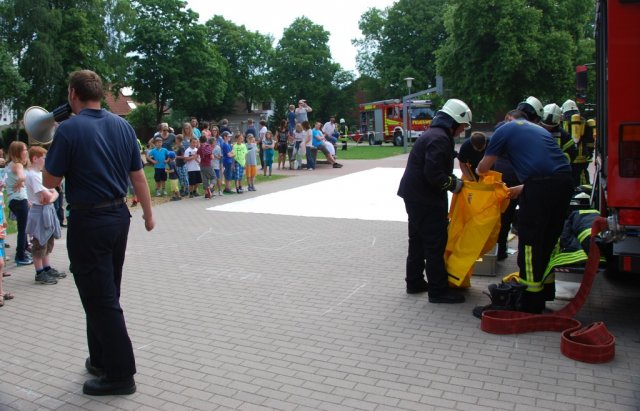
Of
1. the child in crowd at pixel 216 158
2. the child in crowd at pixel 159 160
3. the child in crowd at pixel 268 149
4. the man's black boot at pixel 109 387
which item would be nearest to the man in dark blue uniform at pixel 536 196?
the man's black boot at pixel 109 387

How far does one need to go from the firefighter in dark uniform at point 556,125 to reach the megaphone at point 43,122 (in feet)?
17.6

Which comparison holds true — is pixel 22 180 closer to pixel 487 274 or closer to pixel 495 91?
pixel 487 274

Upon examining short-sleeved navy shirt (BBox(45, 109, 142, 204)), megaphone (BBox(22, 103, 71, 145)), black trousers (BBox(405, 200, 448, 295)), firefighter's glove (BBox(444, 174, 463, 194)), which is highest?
megaphone (BBox(22, 103, 71, 145))

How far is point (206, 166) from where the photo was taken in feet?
49.8

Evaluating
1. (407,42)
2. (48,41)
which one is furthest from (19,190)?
(407,42)

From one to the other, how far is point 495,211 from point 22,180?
19.0ft

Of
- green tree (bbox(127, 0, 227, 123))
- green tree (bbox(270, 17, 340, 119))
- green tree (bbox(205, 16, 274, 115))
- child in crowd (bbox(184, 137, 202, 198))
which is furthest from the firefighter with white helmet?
green tree (bbox(270, 17, 340, 119))

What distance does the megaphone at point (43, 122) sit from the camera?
179 inches

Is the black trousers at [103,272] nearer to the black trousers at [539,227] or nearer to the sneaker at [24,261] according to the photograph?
the black trousers at [539,227]

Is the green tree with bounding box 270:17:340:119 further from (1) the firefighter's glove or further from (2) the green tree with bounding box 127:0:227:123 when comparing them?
(1) the firefighter's glove

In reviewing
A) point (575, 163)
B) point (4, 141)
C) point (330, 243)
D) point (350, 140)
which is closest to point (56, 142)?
point (330, 243)

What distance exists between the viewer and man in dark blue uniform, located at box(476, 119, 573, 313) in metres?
5.40

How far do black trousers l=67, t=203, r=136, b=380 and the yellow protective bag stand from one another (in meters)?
3.38

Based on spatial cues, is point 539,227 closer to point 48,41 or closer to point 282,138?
point 282,138
